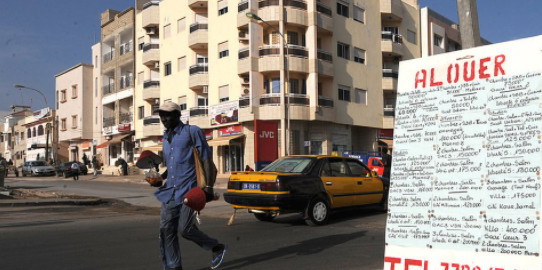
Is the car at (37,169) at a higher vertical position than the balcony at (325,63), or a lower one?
lower

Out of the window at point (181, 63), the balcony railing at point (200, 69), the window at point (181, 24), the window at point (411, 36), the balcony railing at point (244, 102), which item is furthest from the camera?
the window at point (411, 36)

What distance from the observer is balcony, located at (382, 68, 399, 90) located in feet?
131

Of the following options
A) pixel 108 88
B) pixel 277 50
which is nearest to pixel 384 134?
pixel 277 50

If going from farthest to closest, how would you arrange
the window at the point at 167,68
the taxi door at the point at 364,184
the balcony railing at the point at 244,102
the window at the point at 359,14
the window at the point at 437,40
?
the window at the point at 437,40 → the window at the point at 167,68 → the window at the point at 359,14 → the balcony railing at the point at 244,102 → the taxi door at the point at 364,184

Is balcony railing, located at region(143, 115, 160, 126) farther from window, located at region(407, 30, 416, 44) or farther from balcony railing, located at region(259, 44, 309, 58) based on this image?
window, located at region(407, 30, 416, 44)

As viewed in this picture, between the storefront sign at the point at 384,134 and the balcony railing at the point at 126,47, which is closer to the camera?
the storefront sign at the point at 384,134

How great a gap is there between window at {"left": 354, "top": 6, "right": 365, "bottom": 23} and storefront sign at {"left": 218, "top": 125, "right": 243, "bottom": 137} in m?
12.6

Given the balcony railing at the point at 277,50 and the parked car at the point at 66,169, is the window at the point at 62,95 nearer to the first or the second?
the parked car at the point at 66,169

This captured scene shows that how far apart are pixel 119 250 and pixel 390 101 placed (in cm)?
3659

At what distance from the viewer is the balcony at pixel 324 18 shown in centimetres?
3331

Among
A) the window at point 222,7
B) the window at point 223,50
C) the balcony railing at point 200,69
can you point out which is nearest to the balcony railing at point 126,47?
the balcony railing at point 200,69

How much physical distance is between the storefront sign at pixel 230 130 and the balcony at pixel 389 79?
13220mm

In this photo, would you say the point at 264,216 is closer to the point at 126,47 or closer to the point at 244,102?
the point at 244,102

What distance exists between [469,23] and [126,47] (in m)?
47.6
